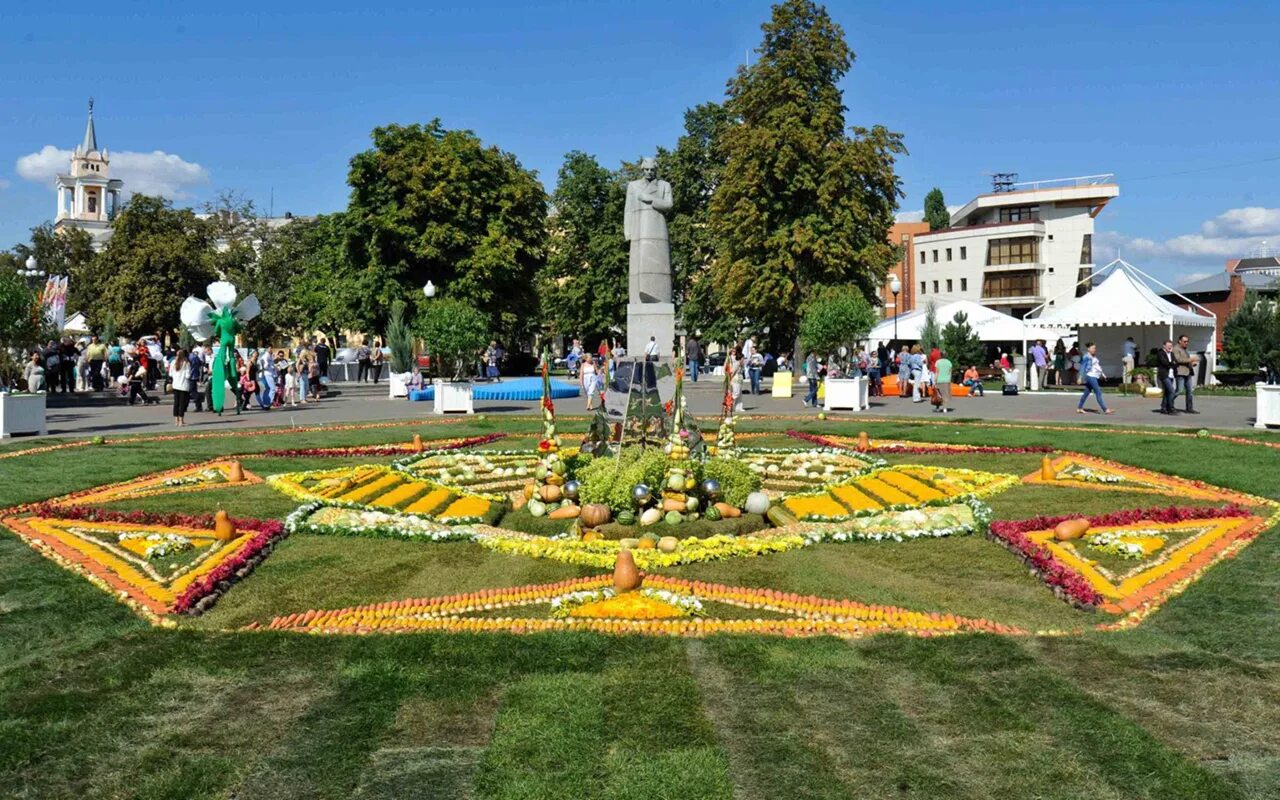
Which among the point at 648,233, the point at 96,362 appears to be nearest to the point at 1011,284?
the point at 648,233

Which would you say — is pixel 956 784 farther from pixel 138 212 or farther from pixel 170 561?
pixel 138 212

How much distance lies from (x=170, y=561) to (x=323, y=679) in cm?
366

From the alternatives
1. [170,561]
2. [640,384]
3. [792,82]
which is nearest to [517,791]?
[170,561]

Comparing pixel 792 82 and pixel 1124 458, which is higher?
pixel 792 82

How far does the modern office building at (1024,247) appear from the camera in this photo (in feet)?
227

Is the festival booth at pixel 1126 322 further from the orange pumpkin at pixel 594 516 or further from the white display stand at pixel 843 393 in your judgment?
the orange pumpkin at pixel 594 516

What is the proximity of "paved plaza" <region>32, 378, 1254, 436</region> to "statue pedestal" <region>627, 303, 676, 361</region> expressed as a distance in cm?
358

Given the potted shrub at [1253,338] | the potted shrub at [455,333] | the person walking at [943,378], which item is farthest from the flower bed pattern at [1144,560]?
the potted shrub at [1253,338]

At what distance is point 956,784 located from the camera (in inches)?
187

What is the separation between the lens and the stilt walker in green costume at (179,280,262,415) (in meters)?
26.1

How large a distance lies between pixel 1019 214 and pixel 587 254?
33.0m

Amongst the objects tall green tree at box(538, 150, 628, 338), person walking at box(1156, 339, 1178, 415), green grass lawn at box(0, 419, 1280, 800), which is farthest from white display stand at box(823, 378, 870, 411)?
tall green tree at box(538, 150, 628, 338)

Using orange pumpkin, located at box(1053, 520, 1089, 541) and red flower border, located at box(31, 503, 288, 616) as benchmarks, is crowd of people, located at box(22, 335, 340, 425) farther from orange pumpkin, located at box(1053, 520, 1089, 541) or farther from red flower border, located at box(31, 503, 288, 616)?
orange pumpkin, located at box(1053, 520, 1089, 541)

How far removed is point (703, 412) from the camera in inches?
1017
